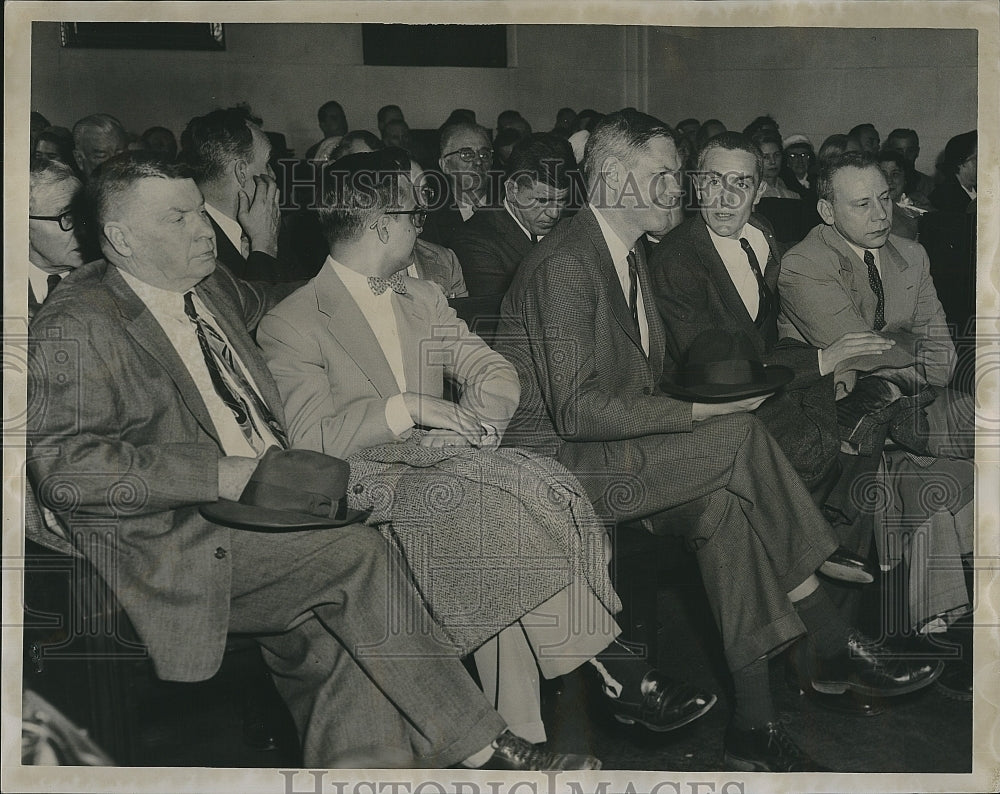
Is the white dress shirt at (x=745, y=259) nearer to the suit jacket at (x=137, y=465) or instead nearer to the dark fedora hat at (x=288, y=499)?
the dark fedora hat at (x=288, y=499)

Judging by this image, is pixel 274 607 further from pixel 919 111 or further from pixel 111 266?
pixel 919 111

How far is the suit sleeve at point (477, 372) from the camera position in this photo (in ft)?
14.2

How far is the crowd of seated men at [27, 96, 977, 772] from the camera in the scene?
4.05m

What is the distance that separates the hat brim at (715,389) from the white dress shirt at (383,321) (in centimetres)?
97

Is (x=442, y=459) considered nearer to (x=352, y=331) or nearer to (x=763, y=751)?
(x=352, y=331)

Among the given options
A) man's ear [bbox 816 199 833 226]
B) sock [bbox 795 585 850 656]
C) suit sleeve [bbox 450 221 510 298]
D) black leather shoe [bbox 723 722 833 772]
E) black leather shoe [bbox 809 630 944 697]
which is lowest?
black leather shoe [bbox 723 722 833 772]

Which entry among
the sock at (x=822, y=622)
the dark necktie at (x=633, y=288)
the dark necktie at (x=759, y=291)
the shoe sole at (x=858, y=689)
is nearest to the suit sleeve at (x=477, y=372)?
the dark necktie at (x=633, y=288)

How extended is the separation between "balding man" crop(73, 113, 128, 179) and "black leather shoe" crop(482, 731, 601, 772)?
247 centimetres

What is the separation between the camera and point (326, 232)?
4270mm

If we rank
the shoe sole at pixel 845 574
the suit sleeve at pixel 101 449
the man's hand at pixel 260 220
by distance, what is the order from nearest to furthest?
the suit sleeve at pixel 101 449 < the man's hand at pixel 260 220 < the shoe sole at pixel 845 574

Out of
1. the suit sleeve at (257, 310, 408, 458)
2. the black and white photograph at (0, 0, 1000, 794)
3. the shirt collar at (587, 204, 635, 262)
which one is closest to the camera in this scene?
the black and white photograph at (0, 0, 1000, 794)

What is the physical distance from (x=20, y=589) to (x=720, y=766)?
2612mm

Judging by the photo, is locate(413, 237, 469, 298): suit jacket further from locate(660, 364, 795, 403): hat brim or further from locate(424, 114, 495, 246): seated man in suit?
locate(660, 364, 795, 403): hat brim

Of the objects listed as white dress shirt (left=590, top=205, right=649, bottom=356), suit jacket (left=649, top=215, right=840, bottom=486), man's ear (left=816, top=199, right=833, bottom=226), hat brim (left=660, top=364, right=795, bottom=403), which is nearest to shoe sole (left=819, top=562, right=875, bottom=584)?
suit jacket (left=649, top=215, right=840, bottom=486)
